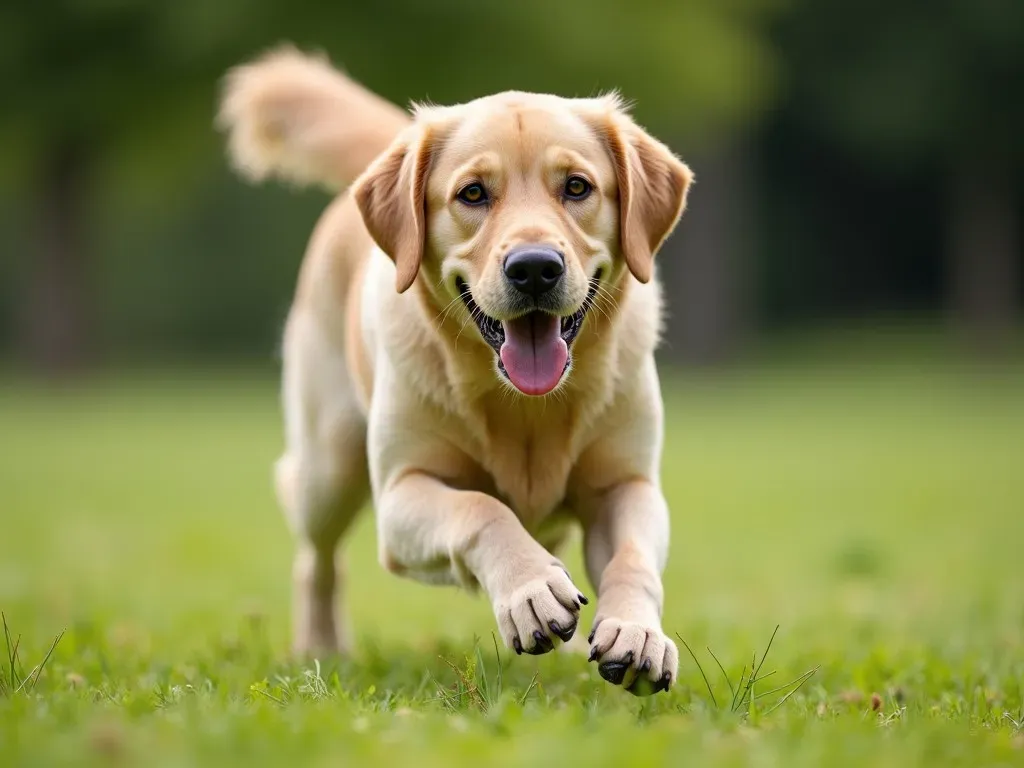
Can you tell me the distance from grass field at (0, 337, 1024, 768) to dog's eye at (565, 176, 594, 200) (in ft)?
4.50

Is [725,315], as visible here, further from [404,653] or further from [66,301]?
[404,653]

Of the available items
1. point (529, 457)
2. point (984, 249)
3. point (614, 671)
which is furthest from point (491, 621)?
point (984, 249)

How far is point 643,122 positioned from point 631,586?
68.5ft

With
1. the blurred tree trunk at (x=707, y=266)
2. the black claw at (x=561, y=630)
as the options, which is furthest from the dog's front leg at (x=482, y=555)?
the blurred tree trunk at (x=707, y=266)

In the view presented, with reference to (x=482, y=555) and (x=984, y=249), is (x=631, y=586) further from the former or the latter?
(x=984, y=249)

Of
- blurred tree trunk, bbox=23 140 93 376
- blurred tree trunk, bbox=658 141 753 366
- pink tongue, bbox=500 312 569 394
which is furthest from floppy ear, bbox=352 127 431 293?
blurred tree trunk, bbox=658 141 753 366

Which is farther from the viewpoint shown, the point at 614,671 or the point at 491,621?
the point at 491,621

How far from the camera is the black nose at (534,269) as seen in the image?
392 centimetres

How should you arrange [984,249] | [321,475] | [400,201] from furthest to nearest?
[984,249], [321,475], [400,201]

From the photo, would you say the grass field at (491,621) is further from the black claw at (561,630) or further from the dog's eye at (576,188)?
the dog's eye at (576,188)

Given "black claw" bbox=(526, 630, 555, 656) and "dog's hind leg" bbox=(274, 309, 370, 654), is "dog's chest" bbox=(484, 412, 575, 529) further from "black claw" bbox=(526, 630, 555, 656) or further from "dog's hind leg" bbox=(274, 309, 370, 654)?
"dog's hind leg" bbox=(274, 309, 370, 654)

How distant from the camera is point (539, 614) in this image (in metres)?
3.58

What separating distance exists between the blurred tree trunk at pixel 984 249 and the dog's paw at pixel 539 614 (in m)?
28.1

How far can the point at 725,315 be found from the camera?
2927 cm
